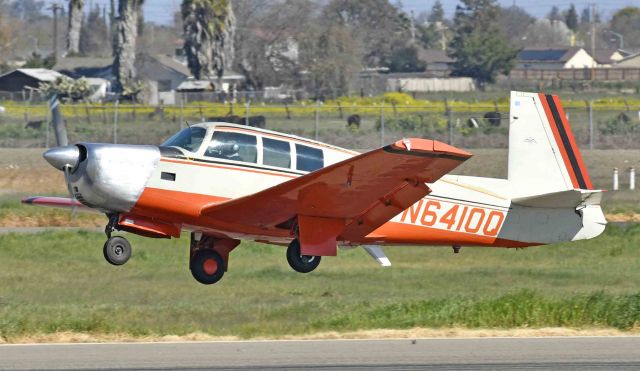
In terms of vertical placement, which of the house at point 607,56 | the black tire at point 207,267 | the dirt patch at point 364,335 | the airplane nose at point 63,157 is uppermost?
the house at point 607,56

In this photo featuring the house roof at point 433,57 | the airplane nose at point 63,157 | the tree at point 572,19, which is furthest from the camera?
the tree at point 572,19

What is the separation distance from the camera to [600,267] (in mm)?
26781

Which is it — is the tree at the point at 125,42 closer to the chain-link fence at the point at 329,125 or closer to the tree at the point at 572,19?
the chain-link fence at the point at 329,125

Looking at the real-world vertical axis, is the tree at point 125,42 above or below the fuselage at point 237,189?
above

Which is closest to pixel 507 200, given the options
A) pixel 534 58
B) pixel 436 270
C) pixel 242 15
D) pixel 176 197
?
pixel 176 197

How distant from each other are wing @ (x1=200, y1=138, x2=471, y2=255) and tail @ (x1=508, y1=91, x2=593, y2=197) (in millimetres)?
2479

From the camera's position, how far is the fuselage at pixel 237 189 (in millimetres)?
16078

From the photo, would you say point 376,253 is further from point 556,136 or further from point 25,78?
point 25,78

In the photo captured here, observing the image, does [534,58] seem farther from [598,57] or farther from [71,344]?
[71,344]

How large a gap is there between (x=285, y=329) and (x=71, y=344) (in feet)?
11.5

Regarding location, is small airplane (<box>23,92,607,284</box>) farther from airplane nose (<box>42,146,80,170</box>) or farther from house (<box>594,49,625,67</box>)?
house (<box>594,49,625,67</box>)

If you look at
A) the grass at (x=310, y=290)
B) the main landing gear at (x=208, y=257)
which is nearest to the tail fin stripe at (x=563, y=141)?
the grass at (x=310, y=290)

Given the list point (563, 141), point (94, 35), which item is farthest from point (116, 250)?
point (94, 35)

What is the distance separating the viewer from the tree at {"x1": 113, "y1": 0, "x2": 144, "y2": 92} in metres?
65.5
